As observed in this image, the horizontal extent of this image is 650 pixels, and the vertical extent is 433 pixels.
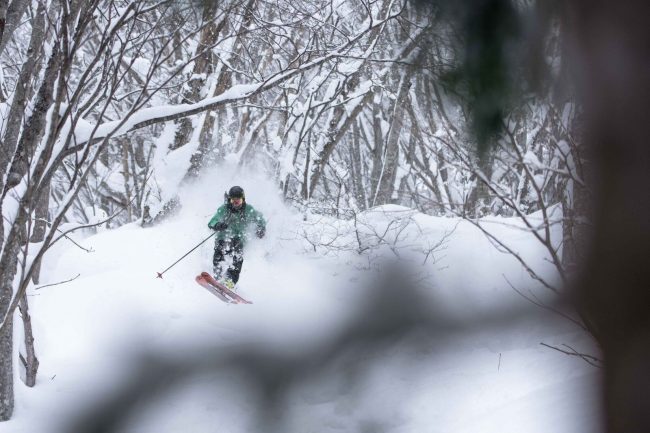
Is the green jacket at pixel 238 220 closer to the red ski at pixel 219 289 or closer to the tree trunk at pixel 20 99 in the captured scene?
the red ski at pixel 219 289

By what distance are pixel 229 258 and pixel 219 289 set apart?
1.99 feet

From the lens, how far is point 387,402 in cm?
561

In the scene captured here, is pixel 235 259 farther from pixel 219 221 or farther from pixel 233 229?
pixel 219 221

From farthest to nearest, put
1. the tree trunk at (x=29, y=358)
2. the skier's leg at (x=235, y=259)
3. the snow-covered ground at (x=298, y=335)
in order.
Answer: the skier's leg at (x=235, y=259) → the tree trunk at (x=29, y=358) → the snow-covered ground at (x=298, y=335)

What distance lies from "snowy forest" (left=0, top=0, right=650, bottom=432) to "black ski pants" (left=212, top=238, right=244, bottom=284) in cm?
55

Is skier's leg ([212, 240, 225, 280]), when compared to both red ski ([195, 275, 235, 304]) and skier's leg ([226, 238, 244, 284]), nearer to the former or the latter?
skier's leg ([226, 238, 244, 284])

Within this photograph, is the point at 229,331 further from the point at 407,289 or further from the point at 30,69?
the point at 30,69

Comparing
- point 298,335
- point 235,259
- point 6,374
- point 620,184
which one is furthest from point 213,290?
point 620,184

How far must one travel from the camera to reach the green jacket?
8484 mm

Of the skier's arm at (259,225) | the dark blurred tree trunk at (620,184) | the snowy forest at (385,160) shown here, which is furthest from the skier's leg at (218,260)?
the dark blurred tree trunk at (620,184)

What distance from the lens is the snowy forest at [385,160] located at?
1.44 m

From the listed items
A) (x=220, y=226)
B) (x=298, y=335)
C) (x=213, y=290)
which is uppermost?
(x=220, y=226)

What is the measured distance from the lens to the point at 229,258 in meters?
8.80

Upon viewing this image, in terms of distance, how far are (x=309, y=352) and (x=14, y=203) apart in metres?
4.01
